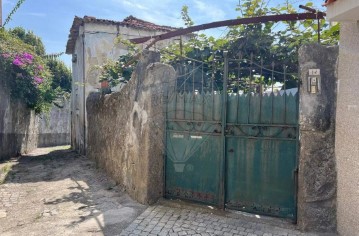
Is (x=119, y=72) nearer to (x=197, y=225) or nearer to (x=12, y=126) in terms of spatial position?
(x=197, y=225)

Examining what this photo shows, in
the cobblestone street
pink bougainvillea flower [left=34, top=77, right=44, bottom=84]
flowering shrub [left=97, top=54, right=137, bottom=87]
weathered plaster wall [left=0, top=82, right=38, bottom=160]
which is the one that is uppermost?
pink bougainvillea flower [left=34, top=77, right=44, bottom=84]

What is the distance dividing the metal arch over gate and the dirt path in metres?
1.13

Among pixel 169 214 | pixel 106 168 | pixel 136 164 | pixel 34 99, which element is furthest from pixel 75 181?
pixel 34 99

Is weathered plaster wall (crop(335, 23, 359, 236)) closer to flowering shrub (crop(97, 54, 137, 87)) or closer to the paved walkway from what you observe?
the paved walkway

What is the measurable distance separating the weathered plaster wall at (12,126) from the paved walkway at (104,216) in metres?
5.49

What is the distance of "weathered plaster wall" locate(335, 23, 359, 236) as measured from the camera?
3.64m

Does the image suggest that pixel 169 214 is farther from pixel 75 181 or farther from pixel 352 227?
pixel 75 181

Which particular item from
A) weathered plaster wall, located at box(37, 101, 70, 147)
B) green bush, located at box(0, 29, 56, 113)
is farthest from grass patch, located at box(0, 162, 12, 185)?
weathered plaster wall, located at box(37, 101, 70, 147)

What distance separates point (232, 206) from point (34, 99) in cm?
1229

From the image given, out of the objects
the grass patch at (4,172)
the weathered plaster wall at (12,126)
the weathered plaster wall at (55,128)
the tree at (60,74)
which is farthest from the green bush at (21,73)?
the tree at (60,74)

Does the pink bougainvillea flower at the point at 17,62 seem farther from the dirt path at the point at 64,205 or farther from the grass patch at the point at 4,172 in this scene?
the dirt path at the point at 64,205

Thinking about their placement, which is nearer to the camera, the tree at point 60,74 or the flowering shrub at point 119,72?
the flowering shrub at point 119,72

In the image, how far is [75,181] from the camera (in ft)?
25.5

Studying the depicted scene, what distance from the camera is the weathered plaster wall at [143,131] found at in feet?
17.1
